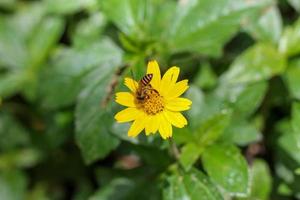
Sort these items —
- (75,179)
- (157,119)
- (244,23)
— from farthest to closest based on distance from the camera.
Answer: (75,179), (244,23), (157,119)

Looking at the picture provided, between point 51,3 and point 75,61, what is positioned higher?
point 51,3

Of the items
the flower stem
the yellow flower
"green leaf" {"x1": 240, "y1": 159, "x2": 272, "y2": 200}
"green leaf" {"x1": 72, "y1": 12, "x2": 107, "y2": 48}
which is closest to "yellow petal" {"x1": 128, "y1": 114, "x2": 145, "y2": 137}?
the yellow flower

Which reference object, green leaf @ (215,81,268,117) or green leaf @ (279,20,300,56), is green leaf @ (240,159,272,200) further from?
green leaf @ (279,20,300,56)

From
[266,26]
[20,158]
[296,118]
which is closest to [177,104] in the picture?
[296,118]

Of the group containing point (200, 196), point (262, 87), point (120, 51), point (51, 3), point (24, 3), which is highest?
point (24, 3)

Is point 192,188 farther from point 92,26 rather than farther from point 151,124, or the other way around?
point 92,26

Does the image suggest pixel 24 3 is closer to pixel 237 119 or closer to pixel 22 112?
pixel 22 112

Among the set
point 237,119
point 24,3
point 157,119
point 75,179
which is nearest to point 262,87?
point 237,119
